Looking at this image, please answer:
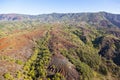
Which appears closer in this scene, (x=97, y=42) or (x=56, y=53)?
(x=56, y=53)

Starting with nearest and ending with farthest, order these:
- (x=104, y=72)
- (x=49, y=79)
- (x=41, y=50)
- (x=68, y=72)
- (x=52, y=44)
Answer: (x=49, y=79) → (x=68, y=72) → (x=104, y=72) → (x=41, y=50) → (x=52, y=44)

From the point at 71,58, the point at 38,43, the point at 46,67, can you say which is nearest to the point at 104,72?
A: the point at 71,58

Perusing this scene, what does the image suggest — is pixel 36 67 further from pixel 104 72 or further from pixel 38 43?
pixel 38 43

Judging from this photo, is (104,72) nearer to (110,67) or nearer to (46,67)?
(110,67)

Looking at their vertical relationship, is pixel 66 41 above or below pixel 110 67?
above

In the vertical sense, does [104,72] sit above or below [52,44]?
below

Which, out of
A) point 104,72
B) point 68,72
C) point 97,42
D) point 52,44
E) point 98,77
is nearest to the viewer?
point 68,72

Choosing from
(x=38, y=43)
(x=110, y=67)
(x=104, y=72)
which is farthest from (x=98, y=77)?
(x=38, y=43)

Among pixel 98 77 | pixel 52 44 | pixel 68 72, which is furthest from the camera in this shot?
pixel 52 44

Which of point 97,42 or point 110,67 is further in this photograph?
point 97,42
